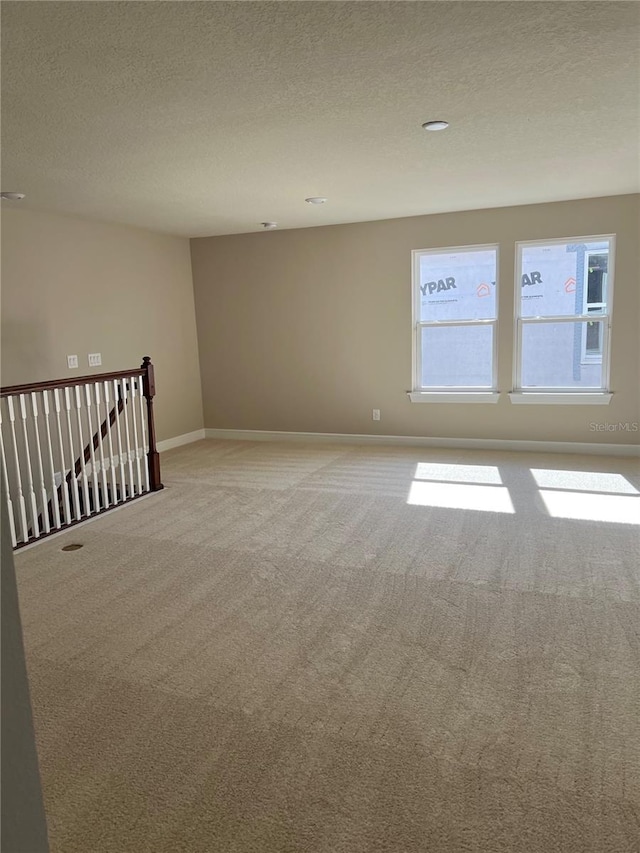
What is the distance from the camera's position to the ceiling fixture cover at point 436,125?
10.4 ft

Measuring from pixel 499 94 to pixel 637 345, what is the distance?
11.7 feet

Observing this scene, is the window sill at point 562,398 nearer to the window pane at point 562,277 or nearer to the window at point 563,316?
the window at point 563,316

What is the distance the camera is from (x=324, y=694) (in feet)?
7.44

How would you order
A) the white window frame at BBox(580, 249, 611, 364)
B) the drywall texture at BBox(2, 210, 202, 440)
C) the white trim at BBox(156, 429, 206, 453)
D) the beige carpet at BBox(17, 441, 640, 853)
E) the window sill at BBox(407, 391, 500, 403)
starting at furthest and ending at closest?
the white trim at BBox(156, 429, 206, 453)
the window sill at BBox(407, 391, 500, 403)
the white window frame at BBox(580, 249, 611, 364)
the drywall texture at BBox(2, 210, 202, 440)
the beige carpet at BBox(17, 441, 640, 853)

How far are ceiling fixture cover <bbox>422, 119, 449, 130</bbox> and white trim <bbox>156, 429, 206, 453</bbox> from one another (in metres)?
4.45

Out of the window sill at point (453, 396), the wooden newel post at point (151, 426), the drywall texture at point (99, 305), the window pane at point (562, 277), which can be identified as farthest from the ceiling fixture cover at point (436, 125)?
the drywall texture at point (99, 305)

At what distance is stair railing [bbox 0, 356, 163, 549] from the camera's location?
3.94 m

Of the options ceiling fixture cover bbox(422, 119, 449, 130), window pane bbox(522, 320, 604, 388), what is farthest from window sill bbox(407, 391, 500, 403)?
ceiling fixture cover bbox(422, 119, 449, 130)

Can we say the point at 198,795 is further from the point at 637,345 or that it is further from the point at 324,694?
the point at 637,345

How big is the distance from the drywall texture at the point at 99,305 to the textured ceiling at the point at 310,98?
0.62m

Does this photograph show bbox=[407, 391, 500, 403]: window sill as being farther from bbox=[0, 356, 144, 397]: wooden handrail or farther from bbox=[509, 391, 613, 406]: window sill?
bbox=[0, 356, 144, 397]: wooden handrail

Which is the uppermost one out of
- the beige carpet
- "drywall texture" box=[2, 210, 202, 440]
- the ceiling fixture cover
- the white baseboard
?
the ceiling fixture cover

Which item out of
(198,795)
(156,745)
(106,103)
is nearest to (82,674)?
(156,745)

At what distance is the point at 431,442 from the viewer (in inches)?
255
